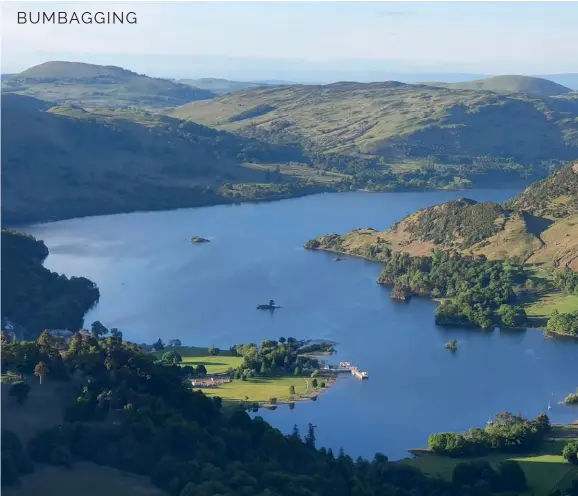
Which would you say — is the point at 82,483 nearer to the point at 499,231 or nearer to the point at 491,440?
the point at 491,440

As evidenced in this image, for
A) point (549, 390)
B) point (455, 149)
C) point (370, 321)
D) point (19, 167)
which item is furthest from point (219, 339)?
point (455, 149)

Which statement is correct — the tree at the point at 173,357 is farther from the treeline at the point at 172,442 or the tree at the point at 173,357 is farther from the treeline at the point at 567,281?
the treeline at the point at 567,281

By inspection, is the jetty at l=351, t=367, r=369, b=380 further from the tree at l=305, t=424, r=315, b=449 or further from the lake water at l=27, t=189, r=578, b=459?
the tree at l=305, t=424, r=315, b=449

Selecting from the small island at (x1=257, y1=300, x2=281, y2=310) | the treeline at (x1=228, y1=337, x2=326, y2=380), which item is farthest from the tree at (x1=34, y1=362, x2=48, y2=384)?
the small island at (x1=257, y1=300, x2=281, y2=310)

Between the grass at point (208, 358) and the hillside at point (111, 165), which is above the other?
the hillside at point (111, 165)

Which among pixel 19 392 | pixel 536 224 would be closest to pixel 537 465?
pixel 19 392

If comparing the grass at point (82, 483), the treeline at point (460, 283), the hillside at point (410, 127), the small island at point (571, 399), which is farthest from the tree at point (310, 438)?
the hillside at point (410, 127)

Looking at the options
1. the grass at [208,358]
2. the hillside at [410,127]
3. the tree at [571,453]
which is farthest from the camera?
the hillside at [410,127]
